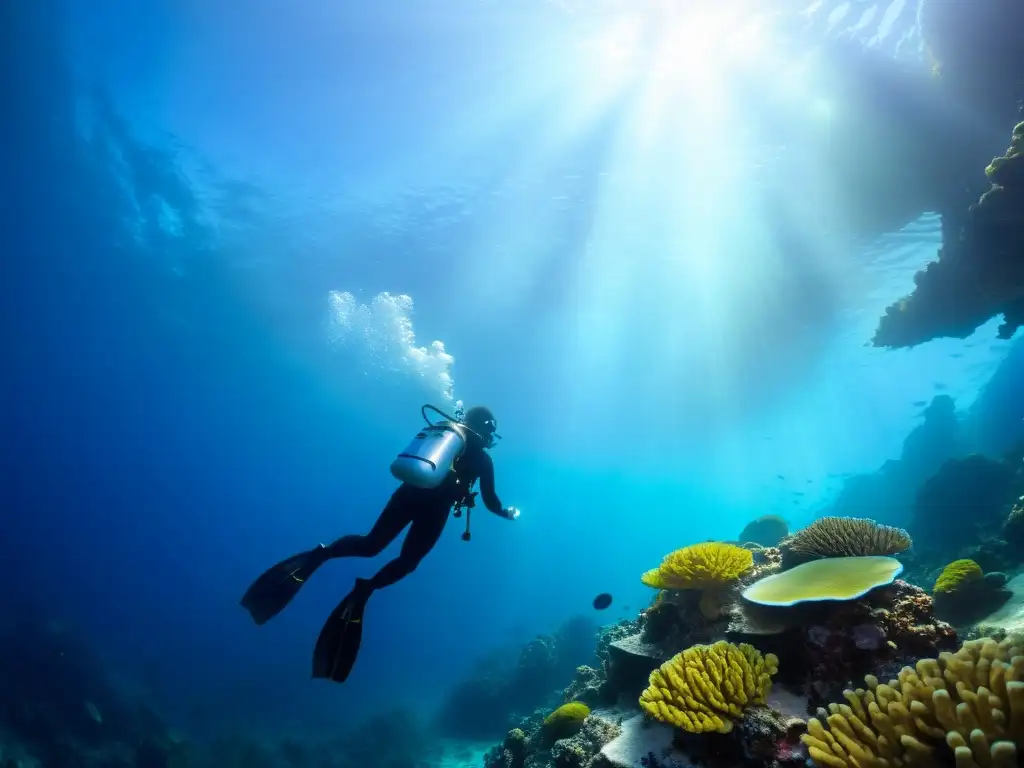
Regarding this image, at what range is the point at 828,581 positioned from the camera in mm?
4164

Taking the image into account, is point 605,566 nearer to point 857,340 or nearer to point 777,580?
point 857,340

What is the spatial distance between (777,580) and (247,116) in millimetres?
28723

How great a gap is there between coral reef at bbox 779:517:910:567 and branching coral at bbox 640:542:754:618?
2.72 feet

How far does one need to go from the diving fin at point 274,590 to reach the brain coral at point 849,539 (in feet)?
19.6

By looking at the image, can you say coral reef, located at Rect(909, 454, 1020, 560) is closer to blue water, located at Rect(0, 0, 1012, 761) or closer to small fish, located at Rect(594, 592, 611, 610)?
small fish, located at Rect(594, 592, 611, 610)

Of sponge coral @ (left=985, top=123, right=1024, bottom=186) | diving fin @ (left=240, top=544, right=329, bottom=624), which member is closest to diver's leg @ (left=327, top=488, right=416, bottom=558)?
diving fin @ (left=240, top=544, right=329, bottom=624)

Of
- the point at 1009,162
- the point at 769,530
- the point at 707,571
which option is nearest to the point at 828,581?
the point at 707,571

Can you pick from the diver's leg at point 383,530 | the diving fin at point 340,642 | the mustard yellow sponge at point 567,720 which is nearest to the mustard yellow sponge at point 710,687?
the mustard yellow sponge at point 567,720

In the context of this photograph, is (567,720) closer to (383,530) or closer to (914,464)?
(383,530)

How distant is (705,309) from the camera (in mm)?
28297

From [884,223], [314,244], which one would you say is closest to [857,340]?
[884,223]

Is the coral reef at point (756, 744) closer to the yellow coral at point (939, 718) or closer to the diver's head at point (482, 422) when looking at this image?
the yellow coral at point (939, 718)

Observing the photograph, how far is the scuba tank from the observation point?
18.6 feet

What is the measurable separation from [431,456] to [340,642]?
7.82 feet
